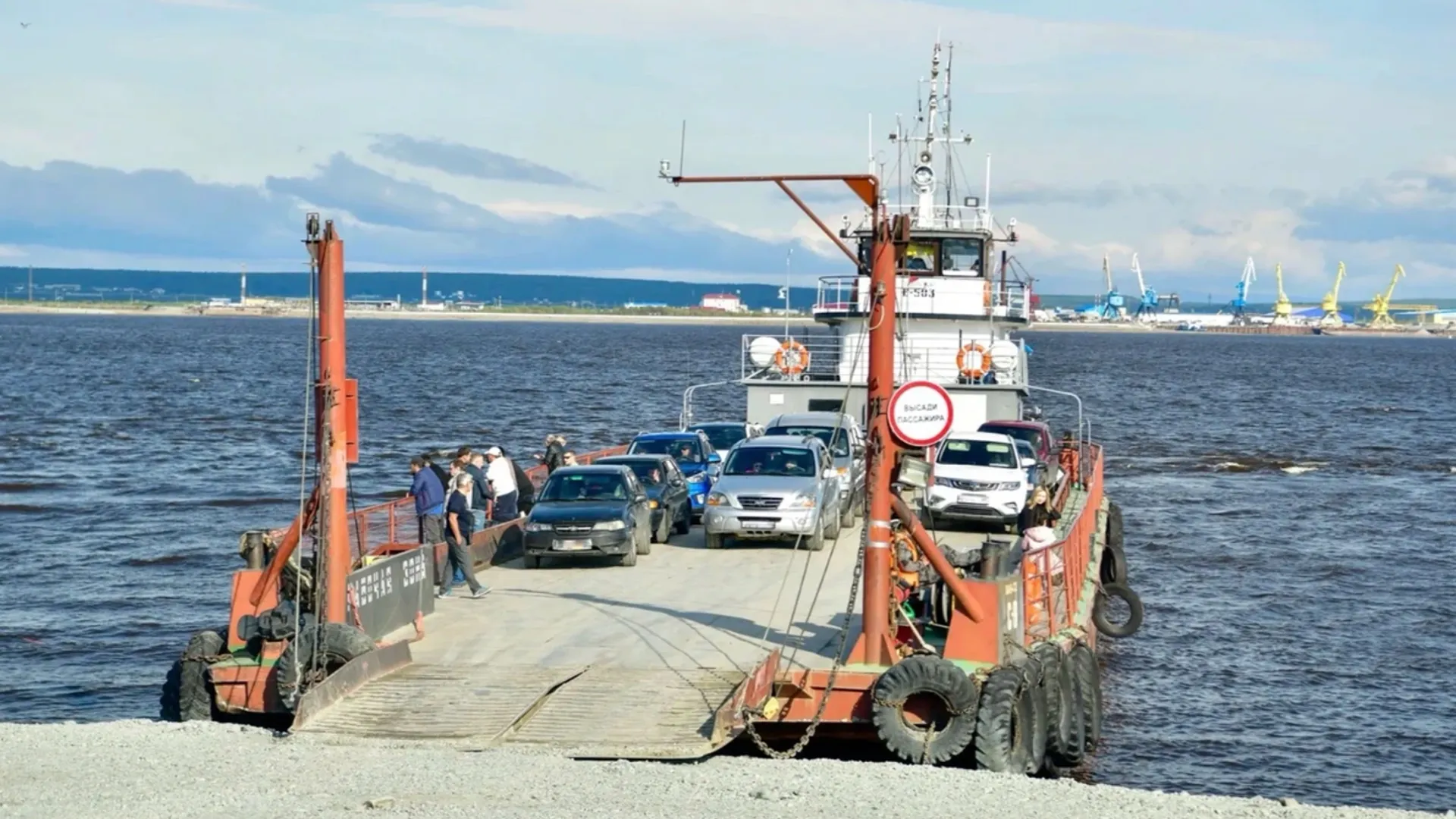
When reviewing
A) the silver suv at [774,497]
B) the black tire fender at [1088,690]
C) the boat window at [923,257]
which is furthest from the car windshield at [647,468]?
the boat window at [923,257]

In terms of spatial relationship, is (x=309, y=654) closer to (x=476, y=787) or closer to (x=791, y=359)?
(x=476, y=787)

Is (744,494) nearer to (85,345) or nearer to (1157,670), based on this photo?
(1157,670)

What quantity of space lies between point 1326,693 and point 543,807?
14764mm

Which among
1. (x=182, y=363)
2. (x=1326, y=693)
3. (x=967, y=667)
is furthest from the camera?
(x=182, y=363)

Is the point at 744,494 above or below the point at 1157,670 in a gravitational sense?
above

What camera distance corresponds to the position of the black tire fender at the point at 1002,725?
15852 millimetres

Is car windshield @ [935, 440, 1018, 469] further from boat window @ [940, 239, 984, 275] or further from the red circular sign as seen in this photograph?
the red circular sign

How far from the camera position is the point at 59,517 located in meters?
40.1

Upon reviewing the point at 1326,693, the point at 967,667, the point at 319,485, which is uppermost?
the point at 319,485

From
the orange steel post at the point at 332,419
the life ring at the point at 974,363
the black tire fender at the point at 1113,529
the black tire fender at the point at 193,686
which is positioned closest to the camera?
the black tire fender at the point at 193,686

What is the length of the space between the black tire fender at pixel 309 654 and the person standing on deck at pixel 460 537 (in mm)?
4862

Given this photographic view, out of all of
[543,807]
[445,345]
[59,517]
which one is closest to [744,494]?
[543,807]

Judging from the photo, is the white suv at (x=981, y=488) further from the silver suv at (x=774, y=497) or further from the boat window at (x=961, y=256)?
the boat window at (x=961, y=256)

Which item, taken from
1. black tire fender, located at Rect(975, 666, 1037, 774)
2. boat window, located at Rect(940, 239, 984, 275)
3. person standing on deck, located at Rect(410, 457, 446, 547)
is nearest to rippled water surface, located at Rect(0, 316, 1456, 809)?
person standing on deck, located at Rect(410, 457, 446, 547)
